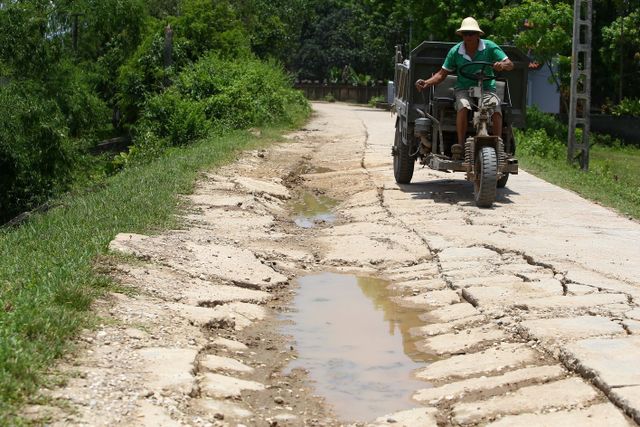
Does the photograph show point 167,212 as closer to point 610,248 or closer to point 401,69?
point 610,248

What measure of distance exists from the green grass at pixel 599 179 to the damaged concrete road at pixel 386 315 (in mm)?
618

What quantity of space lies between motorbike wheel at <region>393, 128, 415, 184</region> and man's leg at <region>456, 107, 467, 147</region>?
138cm

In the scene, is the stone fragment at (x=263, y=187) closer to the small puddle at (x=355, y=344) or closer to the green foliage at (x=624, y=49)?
the small puddle at (x=355, y=344)

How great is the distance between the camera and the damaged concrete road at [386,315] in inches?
201

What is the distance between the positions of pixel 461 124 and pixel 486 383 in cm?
689

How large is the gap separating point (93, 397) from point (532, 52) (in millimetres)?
25500

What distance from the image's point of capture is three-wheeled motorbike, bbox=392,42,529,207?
11.9 m

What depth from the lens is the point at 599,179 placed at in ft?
53.2

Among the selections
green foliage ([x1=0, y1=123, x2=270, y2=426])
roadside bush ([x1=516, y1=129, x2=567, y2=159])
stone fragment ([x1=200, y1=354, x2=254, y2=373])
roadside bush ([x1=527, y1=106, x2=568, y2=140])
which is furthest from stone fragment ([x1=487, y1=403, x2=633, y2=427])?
roadside bush ([x1=527, y1=106, x2=568, y2=140])

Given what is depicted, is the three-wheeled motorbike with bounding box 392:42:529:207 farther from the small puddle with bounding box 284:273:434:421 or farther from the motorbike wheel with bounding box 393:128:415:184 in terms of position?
the small puddle with bounding box 284:273:434:421

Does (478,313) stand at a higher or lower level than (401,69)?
lower

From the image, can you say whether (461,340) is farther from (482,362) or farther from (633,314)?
(633,314)

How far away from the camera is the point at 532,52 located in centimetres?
2883

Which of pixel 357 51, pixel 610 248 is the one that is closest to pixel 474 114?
pixel 610 248
